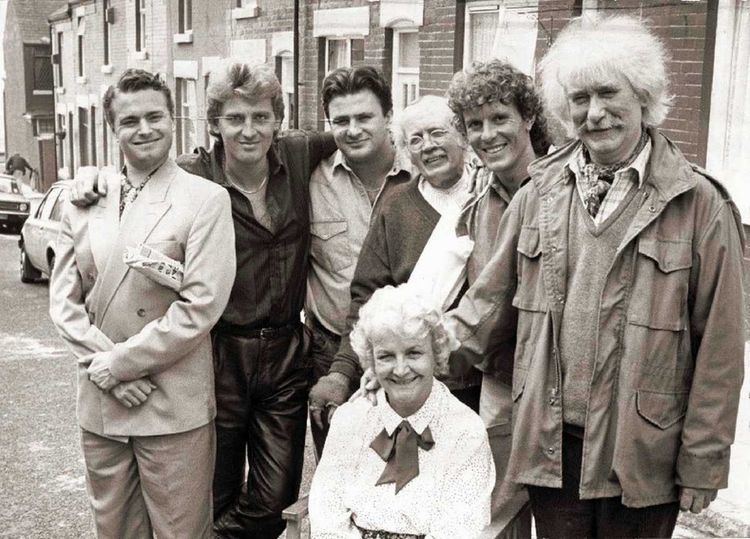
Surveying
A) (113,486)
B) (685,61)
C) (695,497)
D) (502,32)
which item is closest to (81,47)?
(502,32)

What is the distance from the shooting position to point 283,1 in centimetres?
1359

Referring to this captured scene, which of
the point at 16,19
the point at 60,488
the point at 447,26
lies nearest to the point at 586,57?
the point at 60,488

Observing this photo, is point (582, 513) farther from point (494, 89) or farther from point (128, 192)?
point (128, 192)

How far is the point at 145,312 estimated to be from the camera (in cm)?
332

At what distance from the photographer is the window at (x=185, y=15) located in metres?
17.9

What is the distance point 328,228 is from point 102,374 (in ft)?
3.64

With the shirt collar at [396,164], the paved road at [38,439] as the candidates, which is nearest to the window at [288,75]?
the paved road at [38,439]

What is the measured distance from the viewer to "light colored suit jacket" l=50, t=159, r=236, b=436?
129 inches

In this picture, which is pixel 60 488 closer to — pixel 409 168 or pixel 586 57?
pixel 409 168

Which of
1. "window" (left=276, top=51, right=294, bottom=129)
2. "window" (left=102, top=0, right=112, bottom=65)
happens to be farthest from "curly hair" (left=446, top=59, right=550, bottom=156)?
"window" (left=102, top=0, right=112, bottom=65)

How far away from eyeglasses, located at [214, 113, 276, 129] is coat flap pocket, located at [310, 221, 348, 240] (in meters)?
0.49

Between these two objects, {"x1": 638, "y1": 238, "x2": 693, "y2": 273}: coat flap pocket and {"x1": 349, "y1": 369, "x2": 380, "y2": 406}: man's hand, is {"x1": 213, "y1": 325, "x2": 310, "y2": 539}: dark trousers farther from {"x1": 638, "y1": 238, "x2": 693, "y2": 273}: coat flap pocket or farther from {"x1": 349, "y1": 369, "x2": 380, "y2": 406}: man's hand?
{"x1": 638, "y1": 238, "x2": 693, "y2": 273}: coat flap pocket

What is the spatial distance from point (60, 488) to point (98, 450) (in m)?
2.66

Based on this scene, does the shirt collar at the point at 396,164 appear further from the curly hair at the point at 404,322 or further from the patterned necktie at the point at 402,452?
the patterned necktie at the point at 402,452
